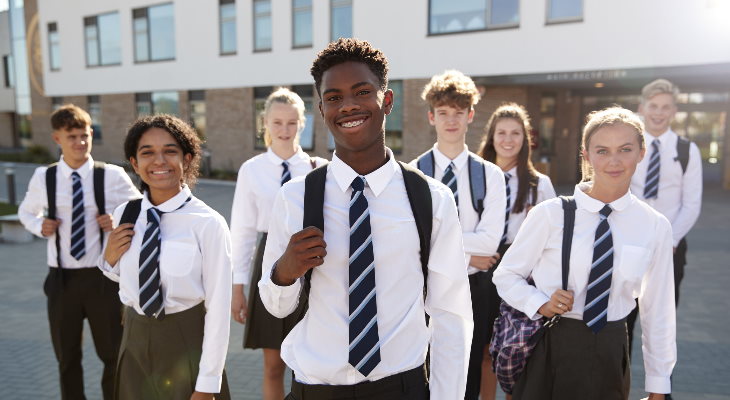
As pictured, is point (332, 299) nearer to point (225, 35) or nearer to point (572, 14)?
point (572, 14)

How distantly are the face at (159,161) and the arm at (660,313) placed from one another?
8.05 ft

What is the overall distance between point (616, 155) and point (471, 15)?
14476 mm

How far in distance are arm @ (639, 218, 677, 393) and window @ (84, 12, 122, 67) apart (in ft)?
86.9

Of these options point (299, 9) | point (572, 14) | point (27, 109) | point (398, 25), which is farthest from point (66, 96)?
point (572, 14)

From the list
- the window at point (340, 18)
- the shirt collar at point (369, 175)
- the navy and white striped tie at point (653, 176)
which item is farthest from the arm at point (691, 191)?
the window at point (340, 18)

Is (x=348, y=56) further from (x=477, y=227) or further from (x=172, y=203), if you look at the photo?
(x=477, y=227)

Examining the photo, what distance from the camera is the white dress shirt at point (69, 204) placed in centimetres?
383

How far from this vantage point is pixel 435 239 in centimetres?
195

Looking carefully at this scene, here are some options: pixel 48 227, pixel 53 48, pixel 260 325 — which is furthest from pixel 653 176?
pixel 53 48

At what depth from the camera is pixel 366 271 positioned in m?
1.84

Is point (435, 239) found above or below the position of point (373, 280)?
above

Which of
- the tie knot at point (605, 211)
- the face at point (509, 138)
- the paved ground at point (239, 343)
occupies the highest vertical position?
the face at point (509, 138)

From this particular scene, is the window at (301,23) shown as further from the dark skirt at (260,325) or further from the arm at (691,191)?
the dark skirt at (260,325)

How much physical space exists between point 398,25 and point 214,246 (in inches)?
616
